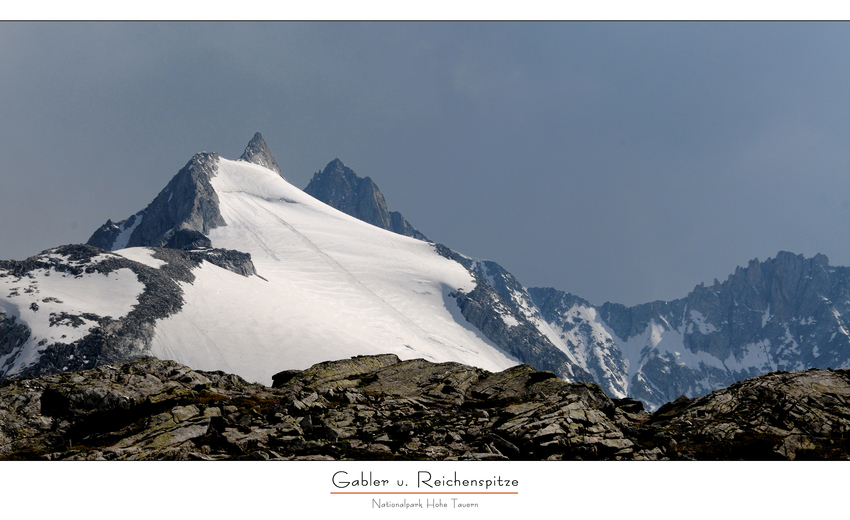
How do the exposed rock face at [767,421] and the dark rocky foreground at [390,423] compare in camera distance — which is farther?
the exposed rock face at [767,421]

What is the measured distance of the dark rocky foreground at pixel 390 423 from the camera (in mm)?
30281

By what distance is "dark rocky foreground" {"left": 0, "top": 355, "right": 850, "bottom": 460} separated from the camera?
3028cm

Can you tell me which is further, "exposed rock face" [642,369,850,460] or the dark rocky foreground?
"exposed rock face" [642,369,850,460]

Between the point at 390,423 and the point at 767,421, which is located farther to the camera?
the point at 390,423

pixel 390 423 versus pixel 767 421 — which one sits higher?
pixel 767 421

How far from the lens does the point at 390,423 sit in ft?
117
